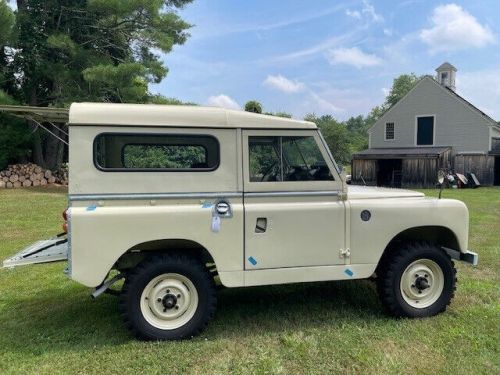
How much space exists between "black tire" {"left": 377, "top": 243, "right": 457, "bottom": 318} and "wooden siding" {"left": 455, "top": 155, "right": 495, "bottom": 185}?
1191 inches

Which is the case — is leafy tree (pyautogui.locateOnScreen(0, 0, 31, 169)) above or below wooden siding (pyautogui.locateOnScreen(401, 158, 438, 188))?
above

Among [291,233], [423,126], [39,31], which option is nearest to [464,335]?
A: [291,233]

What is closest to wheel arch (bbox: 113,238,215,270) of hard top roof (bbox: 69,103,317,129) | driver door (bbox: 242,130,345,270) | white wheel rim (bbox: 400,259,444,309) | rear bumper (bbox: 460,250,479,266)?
driver door (bbox: 242,130,345,270)

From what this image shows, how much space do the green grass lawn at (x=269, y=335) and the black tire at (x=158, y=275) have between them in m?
0.11

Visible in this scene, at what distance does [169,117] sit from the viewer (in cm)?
415

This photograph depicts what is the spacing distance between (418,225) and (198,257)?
7.74ft

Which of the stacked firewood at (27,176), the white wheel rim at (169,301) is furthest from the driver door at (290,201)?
the stacked firewood at (27,176)

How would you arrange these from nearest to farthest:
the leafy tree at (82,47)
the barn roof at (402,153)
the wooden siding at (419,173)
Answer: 1. the leafy tree at (82,47)
2. the wooden siding at (419,173)
3. the barn roof at (402,153)

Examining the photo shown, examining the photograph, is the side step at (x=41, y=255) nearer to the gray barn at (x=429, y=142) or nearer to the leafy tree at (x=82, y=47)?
the leafy tree at (x=82, y=47)

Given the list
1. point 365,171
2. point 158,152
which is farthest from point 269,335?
point 365,171

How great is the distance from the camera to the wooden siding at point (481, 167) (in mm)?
31391

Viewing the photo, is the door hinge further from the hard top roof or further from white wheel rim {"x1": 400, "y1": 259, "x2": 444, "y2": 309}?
the hard top roof

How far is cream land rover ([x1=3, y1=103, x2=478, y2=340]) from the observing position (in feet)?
13.1

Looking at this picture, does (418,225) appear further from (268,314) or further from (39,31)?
(39,31)
